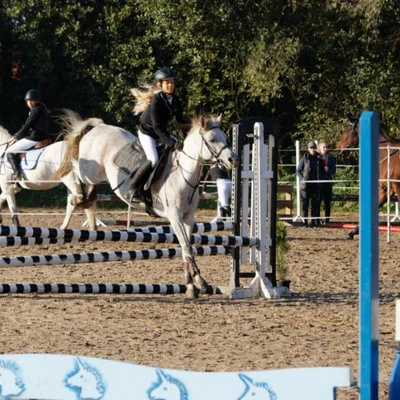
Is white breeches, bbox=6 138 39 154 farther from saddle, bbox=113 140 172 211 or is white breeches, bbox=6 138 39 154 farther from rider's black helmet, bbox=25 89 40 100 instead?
saddle, bbox=113 140 172 211

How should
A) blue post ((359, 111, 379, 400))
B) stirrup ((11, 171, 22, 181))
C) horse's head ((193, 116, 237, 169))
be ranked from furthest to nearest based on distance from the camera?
stirrup ((11, 171, 22, 181)), horse's head ((193, 116, 237, 169)), blue post ((359, 111, 379, 400))

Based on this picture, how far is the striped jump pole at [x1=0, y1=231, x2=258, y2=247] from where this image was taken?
31.0 ft

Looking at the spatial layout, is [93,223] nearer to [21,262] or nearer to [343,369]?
[21,262]

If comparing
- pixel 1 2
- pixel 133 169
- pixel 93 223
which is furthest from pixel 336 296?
pixel 1 2

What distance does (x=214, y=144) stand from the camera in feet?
34.2

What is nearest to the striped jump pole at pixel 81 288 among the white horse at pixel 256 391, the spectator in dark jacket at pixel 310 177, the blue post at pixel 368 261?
the white horse at pixel 256 391

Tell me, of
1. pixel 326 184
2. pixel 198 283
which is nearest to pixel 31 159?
pixel 326 184

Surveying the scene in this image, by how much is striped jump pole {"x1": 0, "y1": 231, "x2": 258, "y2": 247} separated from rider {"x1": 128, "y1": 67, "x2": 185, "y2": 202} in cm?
129

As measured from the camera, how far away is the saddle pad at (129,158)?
1182 centimetres

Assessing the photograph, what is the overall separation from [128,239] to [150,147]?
1.99 meters

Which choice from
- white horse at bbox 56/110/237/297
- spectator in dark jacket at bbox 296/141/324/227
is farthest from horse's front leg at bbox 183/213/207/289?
spectator in dark jacket at bbox 296/141/324/227

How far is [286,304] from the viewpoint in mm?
9766

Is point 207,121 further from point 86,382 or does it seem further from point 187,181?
point 86,382

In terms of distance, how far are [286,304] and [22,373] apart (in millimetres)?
6081
